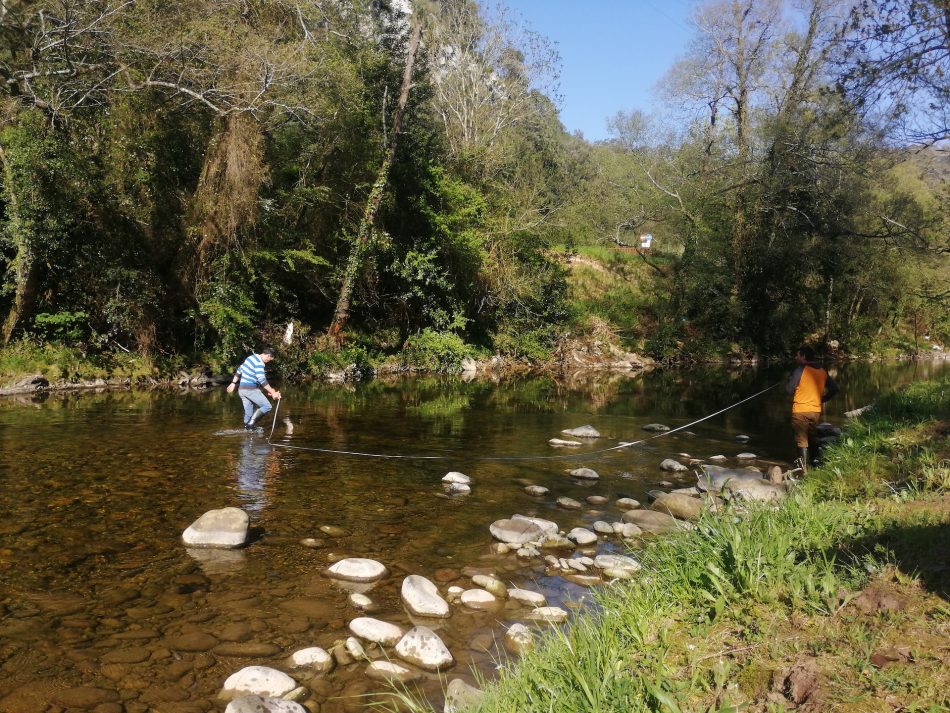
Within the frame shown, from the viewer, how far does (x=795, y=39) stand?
3503 centimetres

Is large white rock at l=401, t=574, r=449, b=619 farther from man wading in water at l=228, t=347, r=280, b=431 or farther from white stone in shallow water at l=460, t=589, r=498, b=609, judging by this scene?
man wading in water at l=228, t=347, r=280, b=431

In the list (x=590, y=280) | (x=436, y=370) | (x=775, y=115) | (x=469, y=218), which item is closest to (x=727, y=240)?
(x=775, y=115)

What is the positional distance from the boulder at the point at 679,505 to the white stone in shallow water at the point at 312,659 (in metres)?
5.04

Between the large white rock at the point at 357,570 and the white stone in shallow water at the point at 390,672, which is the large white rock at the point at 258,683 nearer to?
the white stone in shallow water at the point at 390,672

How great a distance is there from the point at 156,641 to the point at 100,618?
0.69m

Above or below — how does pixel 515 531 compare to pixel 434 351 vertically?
below

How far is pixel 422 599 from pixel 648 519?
354cm

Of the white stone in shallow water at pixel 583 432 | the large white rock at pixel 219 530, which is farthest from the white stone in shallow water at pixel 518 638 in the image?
the white stone in shallow water at pixel 583 432

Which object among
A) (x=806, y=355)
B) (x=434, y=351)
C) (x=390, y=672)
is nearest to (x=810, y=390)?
(x=806, y=355)

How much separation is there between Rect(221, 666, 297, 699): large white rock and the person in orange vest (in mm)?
8770

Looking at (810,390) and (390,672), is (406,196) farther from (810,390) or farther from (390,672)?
(390,672)

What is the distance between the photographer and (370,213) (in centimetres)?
2569

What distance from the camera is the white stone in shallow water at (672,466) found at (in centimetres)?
1221

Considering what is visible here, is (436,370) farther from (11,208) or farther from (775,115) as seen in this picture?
(775,115)
